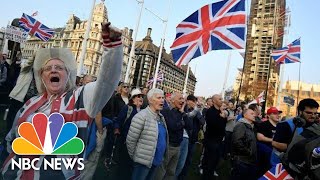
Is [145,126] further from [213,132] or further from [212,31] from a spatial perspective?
[212,31]

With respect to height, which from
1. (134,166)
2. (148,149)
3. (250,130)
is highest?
Answer: (250,130)

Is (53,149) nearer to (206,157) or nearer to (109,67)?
(109,67)

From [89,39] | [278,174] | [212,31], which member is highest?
[89,39]

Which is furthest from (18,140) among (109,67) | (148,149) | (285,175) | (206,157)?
(206,157)

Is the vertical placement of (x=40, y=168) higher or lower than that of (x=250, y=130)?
lower

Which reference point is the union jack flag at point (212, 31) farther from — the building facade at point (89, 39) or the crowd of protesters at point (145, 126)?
the building facade at point (89, 39)

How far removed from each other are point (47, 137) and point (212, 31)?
592 centimetres

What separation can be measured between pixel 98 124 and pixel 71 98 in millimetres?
2771

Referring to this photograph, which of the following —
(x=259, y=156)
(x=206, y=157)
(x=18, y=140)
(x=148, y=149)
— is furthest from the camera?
(x=206, y=157)

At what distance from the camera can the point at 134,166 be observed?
4.51 m

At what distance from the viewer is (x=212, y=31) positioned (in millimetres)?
7285

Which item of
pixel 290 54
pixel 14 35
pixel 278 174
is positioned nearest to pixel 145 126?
pixel 278 174

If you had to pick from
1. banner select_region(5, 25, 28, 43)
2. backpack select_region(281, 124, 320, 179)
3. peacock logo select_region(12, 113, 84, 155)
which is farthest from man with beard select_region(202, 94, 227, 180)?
banner select_region(5, 25, 28, 43)

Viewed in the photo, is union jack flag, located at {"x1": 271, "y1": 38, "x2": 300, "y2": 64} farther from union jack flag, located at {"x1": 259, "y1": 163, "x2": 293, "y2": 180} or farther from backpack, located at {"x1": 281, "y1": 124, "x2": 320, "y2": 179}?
backpack, located at {"x1": 281, "y1": 124, "x2": 320, "y2": 179}
